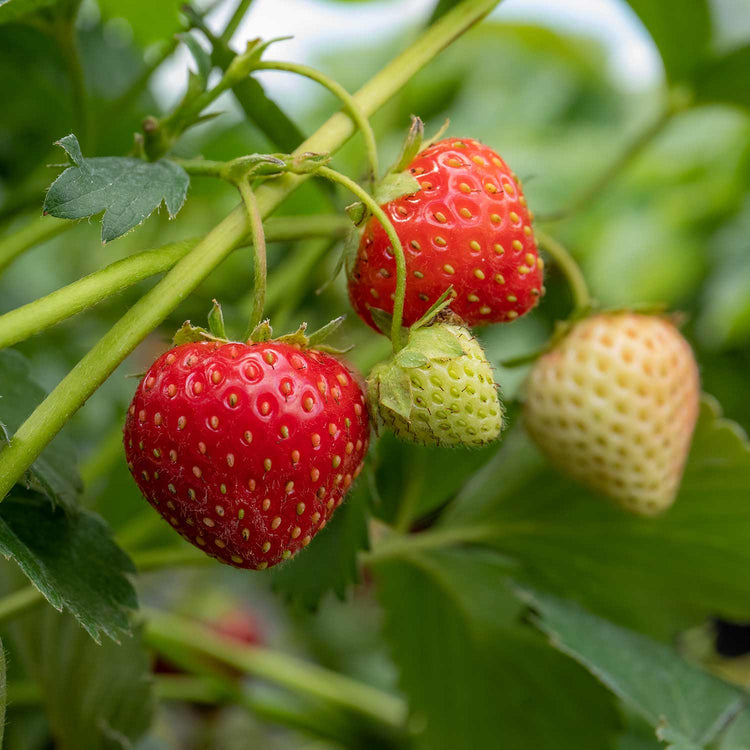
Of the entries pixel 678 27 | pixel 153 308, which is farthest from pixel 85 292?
pixel 678 27

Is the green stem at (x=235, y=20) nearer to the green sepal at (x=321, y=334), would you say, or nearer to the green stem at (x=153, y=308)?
the green stem at (x=153, y=308)

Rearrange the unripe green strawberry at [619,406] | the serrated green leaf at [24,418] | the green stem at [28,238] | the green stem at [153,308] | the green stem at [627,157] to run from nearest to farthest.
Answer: the green stem at [153,308], the serrated green leaf at [24,418], the green stem at [28,238], the unripe green strawberry at [619,406], the green stem at [627,157]

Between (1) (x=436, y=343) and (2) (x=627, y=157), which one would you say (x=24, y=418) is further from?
(2) (x=627, y=157)

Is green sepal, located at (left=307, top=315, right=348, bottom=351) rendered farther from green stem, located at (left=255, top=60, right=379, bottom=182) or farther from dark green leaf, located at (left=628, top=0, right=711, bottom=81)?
dark green leaf, located at (left=628, top=0, right=711, bottom=81)

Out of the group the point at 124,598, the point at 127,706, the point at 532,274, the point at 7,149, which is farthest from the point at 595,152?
the point at 124,598

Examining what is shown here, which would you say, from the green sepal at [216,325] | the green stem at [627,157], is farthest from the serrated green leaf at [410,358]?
the green stem at [627,157]

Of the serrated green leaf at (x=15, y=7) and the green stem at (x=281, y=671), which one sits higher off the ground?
the serrated green leaf at (x=15, y=7)

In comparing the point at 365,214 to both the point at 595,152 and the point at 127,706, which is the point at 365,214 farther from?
the point at 595,152
